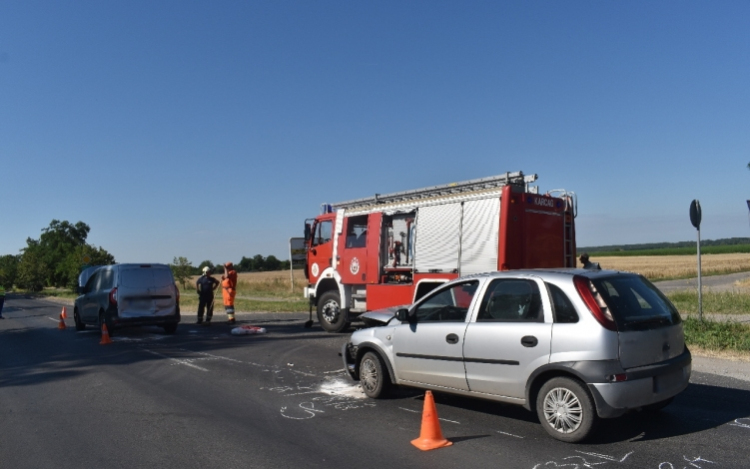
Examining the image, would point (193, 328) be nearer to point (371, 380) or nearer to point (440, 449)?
point (371, 380)

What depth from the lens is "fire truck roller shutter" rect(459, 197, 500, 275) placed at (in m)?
11.8

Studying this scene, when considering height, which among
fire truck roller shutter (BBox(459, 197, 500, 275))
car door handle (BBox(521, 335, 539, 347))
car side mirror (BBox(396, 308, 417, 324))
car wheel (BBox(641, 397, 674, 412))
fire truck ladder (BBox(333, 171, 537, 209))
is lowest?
car wheel (BBox(641, 397, 674, 412))

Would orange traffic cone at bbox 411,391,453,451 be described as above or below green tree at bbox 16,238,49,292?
below

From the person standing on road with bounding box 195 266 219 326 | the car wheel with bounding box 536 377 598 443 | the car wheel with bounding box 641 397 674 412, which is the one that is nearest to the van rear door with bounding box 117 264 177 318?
the person standing on road with bounding box 195 266 219 326

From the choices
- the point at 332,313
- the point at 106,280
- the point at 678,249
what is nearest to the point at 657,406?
the point at 332,313

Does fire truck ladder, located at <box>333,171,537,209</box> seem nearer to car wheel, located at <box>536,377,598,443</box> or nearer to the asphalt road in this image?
the asphalt road

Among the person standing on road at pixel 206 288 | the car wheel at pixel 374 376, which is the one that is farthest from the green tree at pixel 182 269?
the car wheel at pixel 374 376

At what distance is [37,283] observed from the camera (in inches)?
2980

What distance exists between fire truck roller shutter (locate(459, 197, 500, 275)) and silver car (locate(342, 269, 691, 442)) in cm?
482

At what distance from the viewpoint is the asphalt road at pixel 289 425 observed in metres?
5.53

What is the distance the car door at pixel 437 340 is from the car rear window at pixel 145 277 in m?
10.2

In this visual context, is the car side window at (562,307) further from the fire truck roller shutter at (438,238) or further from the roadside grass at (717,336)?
the fire truck roller shutter at (438,238)

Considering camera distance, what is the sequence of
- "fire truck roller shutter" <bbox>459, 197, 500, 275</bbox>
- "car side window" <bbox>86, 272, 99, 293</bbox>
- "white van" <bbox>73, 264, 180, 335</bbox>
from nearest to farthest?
"fire truck roller shutter" <bbox>459, 197, 500, 275</bbox> < "white van" <bbox>73, 264, 180, 335</bbox> < "car side window" <bbox>86, 272, 99, 293</bbox>

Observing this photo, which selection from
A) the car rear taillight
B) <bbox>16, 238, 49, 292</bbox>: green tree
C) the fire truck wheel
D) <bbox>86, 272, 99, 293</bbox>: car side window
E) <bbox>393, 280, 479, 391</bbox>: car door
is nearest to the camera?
the car rear taillight
